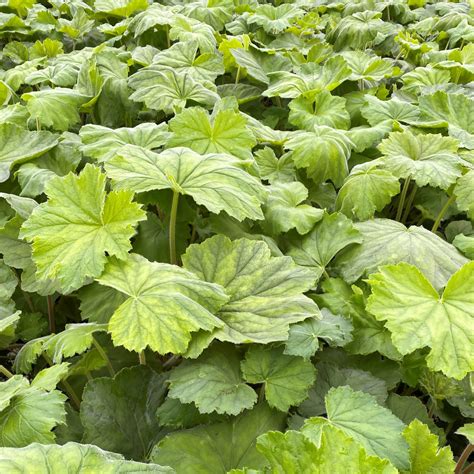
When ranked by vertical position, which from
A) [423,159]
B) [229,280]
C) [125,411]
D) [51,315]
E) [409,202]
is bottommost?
[51,315]

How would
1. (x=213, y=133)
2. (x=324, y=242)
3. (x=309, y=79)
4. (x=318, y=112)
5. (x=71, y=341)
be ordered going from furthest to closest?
(x=309, y=79), (x=318, y=112), (x=213, y=133), (x=324, y=242), (x=71, y=341)

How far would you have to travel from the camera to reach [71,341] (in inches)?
54.9

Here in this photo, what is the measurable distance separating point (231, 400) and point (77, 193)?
0.70 metres

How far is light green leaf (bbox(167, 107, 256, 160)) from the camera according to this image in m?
1.97

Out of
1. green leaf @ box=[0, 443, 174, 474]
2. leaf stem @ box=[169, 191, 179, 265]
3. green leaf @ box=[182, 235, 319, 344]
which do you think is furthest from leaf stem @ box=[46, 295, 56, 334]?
green leaf @ box=[0, 443, 174, 474]

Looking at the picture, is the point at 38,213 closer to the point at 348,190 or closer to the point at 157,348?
the point at 157,348

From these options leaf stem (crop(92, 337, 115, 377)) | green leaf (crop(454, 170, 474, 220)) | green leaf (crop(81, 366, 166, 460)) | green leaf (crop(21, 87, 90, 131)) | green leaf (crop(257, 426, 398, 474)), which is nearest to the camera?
green leaf (crop(257, 426, 398, 474))

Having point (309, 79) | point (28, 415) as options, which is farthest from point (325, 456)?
point (309, 79)

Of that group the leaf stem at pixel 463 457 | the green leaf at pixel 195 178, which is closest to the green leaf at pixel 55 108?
the green leaf at pixel 195 178

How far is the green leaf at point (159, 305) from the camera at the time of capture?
1278 mm

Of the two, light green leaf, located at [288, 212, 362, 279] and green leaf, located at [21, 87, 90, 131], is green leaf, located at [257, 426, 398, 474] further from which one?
green leaf, located at [21, 87, 90, 131]

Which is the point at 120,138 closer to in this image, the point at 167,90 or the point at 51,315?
the point at 167,90

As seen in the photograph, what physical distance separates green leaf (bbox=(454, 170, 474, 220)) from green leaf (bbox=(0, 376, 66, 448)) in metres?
1.41

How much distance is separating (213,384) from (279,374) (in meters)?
0.17
